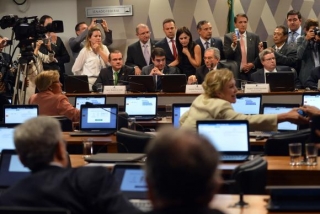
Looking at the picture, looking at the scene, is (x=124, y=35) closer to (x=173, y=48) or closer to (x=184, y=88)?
(x=173, y=48)

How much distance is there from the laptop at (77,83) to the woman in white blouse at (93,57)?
3.86 ft

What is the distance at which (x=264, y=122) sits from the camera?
5879 millimetres

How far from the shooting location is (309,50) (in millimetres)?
10688

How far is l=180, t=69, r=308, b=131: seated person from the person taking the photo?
Result: 5715 millimetres

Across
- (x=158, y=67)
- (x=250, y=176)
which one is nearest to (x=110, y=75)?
(x=158, y=67)

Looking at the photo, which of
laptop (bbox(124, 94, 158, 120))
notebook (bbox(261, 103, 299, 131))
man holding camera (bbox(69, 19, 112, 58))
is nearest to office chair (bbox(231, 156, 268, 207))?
notebook (bbox(261, 103, 299, 131))

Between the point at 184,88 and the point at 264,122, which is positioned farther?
the point at 184,88

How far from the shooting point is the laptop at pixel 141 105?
9.10 meters

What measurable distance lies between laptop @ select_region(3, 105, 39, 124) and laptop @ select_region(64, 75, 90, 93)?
8.20 ft

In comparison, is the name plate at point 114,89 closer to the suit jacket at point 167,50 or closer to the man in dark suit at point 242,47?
the suit jacket at point 167,50

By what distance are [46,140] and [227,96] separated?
2.98m

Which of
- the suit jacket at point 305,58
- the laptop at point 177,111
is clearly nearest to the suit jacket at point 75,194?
the laptop at point 177,111

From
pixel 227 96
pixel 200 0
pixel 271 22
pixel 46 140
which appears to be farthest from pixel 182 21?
pixel 46 140

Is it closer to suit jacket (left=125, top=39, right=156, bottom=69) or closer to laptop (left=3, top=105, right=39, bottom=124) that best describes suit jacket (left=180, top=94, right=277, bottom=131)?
laptop (left=3, top=105, right=39, bottom=124)
